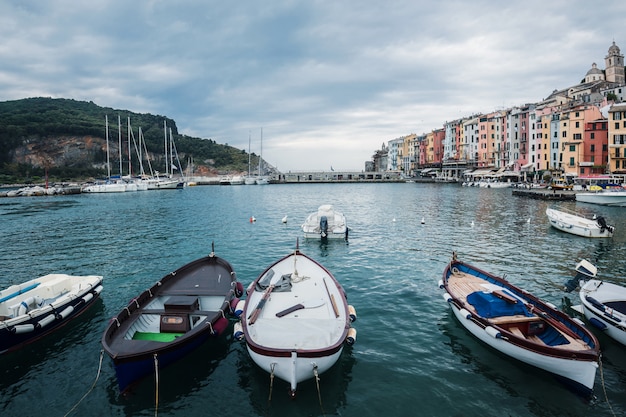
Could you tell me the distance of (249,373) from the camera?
1052cm

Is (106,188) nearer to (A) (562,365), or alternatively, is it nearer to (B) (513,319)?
(B) (513,319)

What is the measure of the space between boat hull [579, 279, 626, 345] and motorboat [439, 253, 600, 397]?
1646mm

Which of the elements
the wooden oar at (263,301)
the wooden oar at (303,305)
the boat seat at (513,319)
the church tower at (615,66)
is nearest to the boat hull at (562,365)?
the boat seat at (513,319)

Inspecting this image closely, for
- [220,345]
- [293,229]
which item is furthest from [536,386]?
[293,229]

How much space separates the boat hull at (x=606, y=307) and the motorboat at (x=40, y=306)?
735 inches

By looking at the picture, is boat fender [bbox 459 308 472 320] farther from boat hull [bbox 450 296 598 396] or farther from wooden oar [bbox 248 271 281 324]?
wooden oar [bbox 248 271 281 324]

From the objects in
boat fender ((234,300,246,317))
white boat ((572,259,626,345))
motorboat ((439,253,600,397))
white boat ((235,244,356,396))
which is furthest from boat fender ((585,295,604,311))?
boat fender ((234,300,246,317))

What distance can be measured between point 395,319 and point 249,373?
6.41 metres

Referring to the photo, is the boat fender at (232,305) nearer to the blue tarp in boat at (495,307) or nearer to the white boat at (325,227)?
Answer: the blue tarp in boat at (495,307)

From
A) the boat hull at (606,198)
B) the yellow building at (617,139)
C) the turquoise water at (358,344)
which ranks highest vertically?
the yellow building at (617,139)

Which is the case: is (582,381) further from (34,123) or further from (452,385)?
(34,123)

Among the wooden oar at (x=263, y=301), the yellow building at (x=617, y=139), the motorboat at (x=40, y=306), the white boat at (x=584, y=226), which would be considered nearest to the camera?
the wooden oar at (x=263, y=301)

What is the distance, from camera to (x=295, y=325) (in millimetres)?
10227

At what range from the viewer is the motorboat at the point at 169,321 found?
9.35 m
